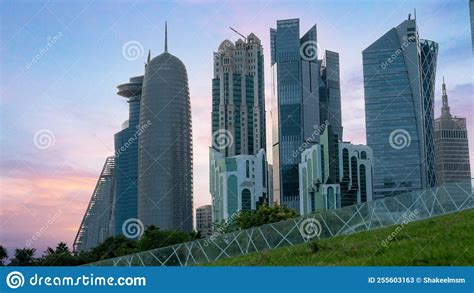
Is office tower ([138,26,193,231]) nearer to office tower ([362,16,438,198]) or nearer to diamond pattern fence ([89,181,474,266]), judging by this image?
office tower ([362,16,438,198])

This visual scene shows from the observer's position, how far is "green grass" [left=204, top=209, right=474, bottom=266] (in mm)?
17047

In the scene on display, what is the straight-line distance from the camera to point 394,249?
61.7ft

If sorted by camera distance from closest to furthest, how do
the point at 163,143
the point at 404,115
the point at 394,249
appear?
the point at 394,249 → the point at 163,143 → the point at 404,115

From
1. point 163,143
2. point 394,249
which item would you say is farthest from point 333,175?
point 394,249

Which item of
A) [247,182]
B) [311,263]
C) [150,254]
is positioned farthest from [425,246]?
[247,182]

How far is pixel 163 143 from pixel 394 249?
478 feet

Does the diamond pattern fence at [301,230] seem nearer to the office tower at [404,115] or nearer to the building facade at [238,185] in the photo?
the building facade at [238,185]

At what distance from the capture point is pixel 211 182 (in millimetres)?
191250

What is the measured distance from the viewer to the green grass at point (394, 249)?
17.0m

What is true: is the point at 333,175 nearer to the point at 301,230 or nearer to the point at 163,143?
the point at 163,143
